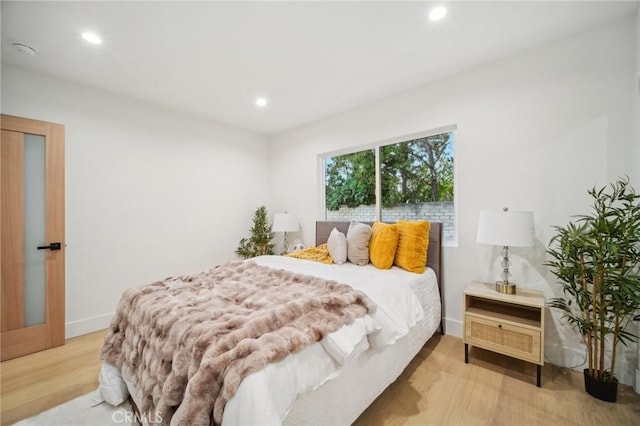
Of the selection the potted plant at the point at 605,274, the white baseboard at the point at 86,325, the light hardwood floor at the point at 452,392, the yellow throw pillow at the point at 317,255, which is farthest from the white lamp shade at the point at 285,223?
the potted plant at the point at 605,274

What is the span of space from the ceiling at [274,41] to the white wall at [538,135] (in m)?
0.17

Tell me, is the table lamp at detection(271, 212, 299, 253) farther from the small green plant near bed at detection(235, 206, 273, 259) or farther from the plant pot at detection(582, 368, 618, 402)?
the plant pot at detection(582, 368, 618, 402)

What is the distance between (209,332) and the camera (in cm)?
114

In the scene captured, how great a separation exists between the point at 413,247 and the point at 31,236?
145 inches

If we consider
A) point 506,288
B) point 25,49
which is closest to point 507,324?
point 506,288

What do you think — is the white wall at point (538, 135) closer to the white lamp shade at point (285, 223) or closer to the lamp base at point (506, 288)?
the lamp base at point (506, 288)

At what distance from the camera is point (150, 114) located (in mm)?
3176

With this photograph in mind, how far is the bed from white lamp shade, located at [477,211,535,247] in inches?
27.2

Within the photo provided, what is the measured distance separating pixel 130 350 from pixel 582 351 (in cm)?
326

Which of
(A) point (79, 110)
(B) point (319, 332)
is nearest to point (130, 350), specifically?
(B) point (319, 332)

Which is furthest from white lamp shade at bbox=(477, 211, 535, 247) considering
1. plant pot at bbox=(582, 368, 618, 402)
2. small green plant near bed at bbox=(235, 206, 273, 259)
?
small green plant near bed at bbox=(235, 206, 273, 259)

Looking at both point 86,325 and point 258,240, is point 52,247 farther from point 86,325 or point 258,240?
point 258,240

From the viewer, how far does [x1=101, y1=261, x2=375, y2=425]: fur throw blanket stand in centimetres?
98

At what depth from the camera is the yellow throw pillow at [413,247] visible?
2.41 metres
